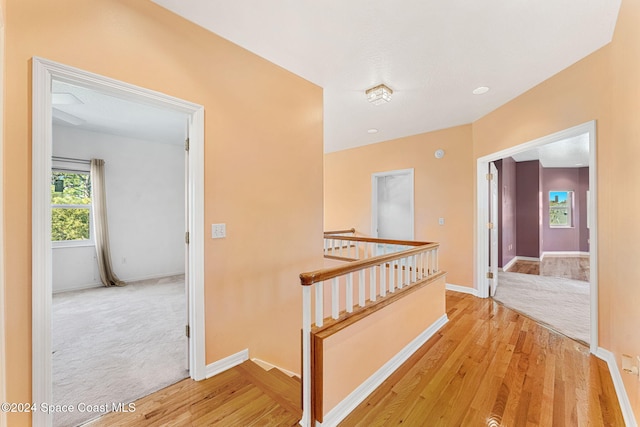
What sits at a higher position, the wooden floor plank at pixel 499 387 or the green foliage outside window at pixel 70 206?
the green foliage outside window at pixel 70 206

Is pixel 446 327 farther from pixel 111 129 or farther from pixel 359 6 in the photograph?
pixel 111 129

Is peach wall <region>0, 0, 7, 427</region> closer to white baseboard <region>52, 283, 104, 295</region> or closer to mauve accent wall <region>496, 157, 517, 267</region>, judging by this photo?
white baseboard <region>52, 283, 104, 295</region>

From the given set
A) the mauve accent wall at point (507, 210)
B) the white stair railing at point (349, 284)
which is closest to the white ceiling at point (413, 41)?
the white stair railing at point (349, 284)

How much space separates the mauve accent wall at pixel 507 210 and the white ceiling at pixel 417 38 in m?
3.11

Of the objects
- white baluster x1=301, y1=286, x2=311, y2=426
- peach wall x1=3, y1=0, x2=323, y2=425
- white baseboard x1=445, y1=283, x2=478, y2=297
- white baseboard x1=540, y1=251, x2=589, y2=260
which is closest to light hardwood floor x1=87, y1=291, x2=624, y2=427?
white baluster x1=301, y1=286, x2=311, y2=426

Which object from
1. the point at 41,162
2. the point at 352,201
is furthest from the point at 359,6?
the point at 352,201

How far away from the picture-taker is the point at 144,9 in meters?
1.65

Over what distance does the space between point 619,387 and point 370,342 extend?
5.66 feet

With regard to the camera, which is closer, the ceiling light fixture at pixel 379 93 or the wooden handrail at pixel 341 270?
the wooden handrail at pixel 341 270

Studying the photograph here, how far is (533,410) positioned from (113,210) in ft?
19.5

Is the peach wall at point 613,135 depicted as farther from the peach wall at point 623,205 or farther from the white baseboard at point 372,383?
the white baseboard at point 372,383

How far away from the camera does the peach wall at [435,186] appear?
3990 millimetres

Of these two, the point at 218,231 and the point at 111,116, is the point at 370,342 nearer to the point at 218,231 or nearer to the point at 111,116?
the point at 218,231

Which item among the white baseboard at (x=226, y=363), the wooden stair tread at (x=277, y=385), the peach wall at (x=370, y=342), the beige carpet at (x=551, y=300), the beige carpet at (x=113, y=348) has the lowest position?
the beige carpet at (x=551, y=300)
